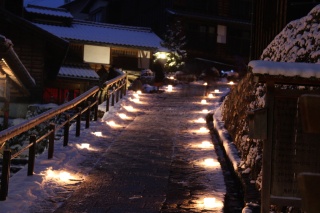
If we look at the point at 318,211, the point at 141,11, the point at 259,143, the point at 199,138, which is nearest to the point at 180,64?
the point at 141,11

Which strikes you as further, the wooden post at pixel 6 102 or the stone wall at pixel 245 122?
the wooden post at pixel 6 102

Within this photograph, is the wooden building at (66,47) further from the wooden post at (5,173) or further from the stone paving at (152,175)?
the wooden post at (5,173)

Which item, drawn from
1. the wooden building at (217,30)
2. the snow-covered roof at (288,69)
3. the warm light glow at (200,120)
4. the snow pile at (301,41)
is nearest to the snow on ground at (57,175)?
the snow pile at (301,41)

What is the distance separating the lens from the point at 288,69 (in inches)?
206

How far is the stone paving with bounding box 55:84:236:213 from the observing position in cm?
784

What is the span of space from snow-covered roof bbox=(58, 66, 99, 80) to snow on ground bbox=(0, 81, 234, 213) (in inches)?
399

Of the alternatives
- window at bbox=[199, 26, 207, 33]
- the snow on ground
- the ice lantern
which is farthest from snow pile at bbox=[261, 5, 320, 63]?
window at bbox=[199, 26, 207, 33]

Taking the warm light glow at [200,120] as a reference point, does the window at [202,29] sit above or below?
above

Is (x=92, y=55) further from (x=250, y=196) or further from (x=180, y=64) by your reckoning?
(x=250, y=196)

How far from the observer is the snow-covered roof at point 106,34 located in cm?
3262

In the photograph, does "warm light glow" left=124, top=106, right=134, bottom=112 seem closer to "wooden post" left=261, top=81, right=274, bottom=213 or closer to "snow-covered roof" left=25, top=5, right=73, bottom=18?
"wooden post" left=261, top=81, right=274, bottom=213

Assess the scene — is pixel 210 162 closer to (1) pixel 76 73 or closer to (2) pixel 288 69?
(2) pixel 288 69

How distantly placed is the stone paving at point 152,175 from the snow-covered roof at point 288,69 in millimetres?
3162

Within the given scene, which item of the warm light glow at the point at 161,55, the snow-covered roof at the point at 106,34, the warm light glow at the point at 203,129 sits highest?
the snow-covered roof at the point at 106,34
